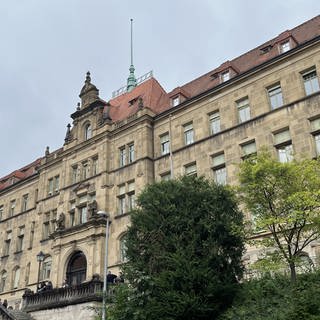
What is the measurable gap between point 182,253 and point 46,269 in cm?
2308

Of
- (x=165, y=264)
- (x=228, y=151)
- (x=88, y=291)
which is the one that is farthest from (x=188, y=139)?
(x=165, y=264)

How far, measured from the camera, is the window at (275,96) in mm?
30641

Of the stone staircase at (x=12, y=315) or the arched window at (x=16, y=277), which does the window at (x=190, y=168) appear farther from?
the arched window at (x=16, y=277)

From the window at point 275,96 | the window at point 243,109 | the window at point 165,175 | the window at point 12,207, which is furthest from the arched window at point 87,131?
the window at point 275,96

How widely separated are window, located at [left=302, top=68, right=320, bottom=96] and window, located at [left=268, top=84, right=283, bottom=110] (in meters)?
1.84

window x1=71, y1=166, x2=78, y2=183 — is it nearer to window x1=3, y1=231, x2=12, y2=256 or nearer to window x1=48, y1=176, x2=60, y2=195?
window x1=48, y1=176, x2=60, y2=195

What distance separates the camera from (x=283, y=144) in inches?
1149

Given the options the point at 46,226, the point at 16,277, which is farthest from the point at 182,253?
the point at 16,277

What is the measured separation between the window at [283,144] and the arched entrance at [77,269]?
17.5 metres

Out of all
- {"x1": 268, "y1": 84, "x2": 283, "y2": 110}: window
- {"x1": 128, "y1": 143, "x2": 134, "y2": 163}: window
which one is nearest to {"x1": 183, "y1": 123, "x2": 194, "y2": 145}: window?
{"x1": 128, "y1": 143, "x2": 134, "y2": 163}: window

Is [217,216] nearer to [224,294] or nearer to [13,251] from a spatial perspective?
[224,294]

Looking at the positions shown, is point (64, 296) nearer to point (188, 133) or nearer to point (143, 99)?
point (188, 133)

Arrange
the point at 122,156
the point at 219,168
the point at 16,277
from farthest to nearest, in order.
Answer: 1. the point at 16,277
2. the point at 122,156
3. the point at 219,168

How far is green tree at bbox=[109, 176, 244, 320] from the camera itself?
64.8ft
